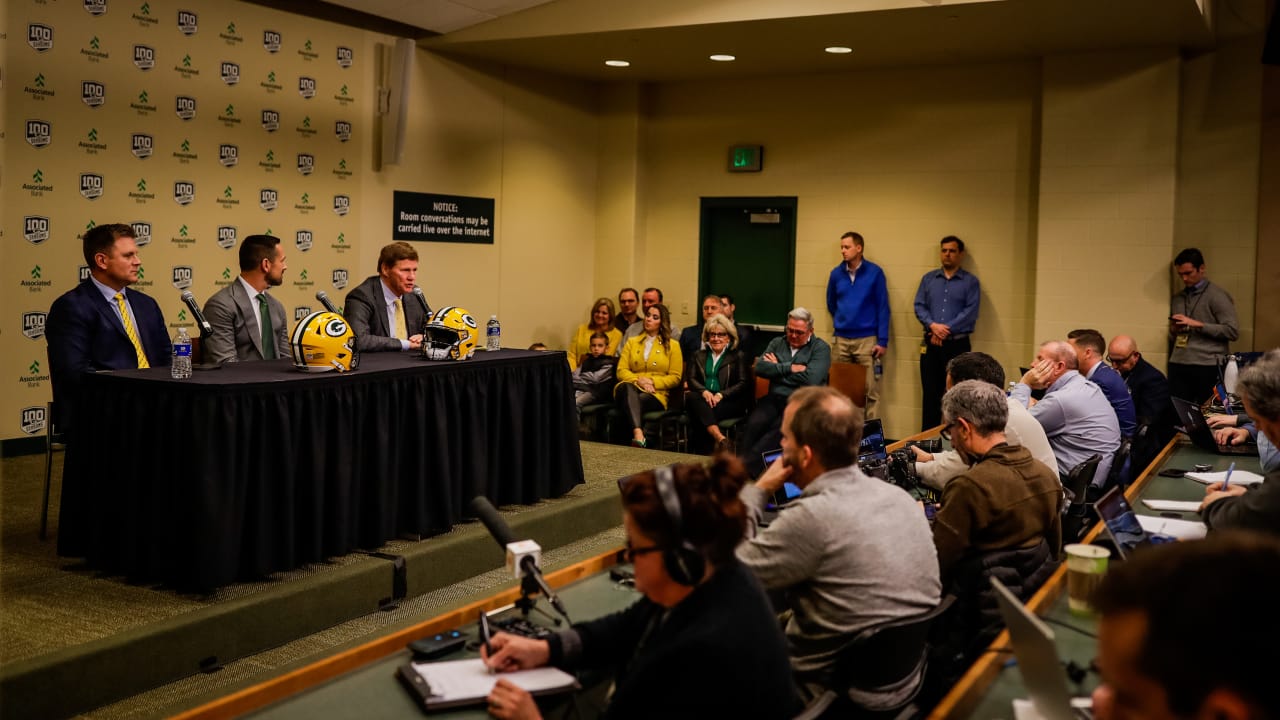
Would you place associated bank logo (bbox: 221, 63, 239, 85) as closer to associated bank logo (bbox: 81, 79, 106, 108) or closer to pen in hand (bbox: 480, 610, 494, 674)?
associated bank logo (bbox: 81, 79, 106, 108)

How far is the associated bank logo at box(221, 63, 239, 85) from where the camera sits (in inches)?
281

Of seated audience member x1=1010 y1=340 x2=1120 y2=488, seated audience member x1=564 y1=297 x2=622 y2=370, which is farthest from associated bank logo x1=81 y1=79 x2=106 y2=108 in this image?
seated audience member x1=1010 y1=340 x2=1120 y2=488

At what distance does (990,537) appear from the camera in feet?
9.93

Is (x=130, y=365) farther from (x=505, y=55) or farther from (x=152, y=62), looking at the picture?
(x=505, y=55)

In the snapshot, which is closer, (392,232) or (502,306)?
(392,232)

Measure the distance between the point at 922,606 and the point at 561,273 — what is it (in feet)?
25.7

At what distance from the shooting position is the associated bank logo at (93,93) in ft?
20.9

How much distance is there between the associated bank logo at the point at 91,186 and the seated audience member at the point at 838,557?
5.52 m

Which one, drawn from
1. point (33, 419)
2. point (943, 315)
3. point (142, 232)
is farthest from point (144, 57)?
point (943, 315)

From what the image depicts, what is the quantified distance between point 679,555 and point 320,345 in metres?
2.89

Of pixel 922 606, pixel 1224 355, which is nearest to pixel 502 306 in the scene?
pixel 1224 355

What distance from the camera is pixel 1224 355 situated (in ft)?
24.2

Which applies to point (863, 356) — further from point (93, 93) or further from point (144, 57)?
point (93, 93)

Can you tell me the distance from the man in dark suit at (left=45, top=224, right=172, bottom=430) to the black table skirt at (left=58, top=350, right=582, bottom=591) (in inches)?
15.4
